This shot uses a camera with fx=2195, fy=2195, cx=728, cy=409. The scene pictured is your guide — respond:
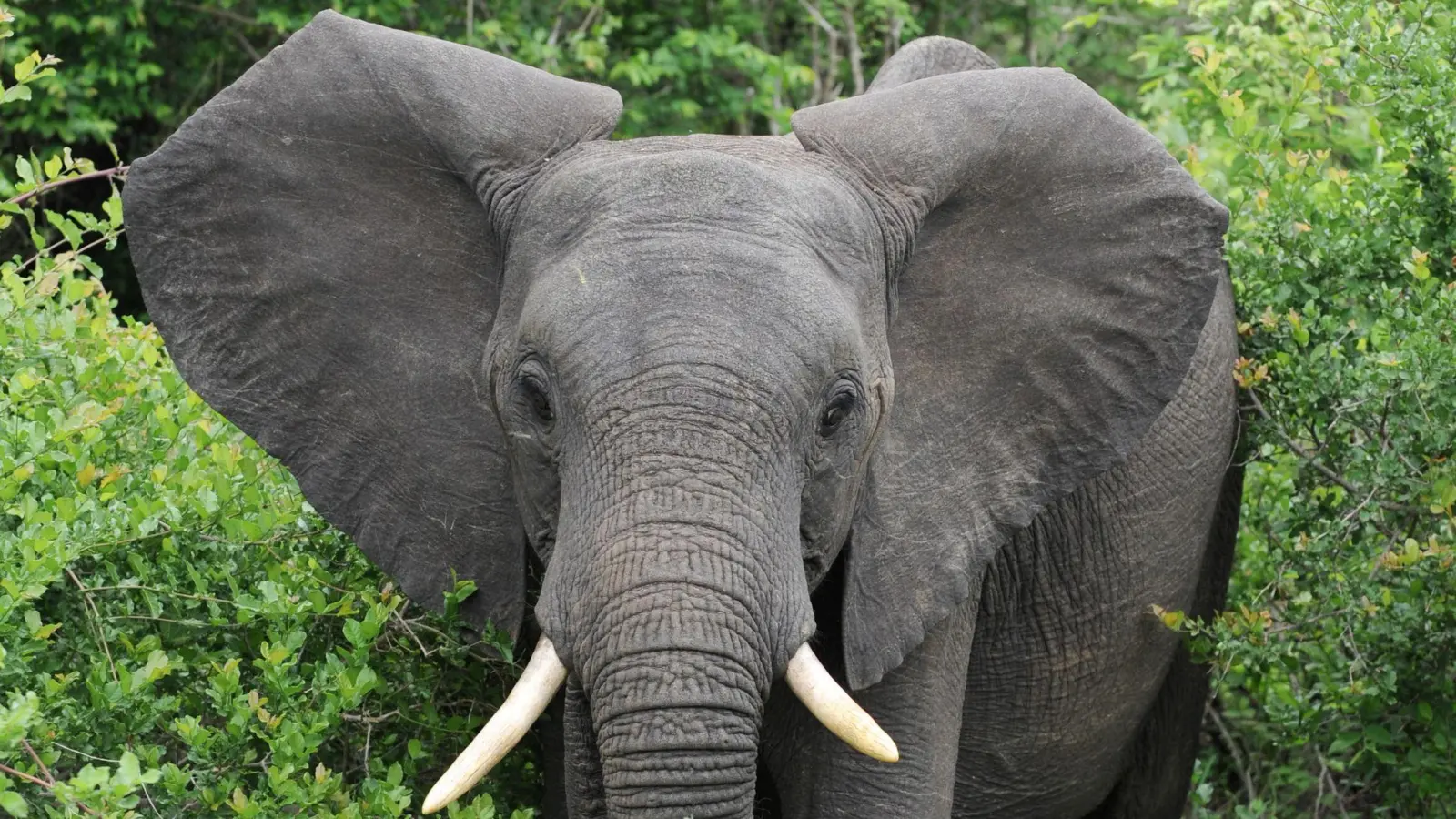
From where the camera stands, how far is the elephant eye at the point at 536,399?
3881mm

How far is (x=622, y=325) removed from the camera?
12.2 ft

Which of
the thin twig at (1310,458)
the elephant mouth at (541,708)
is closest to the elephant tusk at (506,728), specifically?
the elephant mouth at (541,708)

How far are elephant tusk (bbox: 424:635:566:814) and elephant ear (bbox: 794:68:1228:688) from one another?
806mm

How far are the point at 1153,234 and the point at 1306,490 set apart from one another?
4.74 ft

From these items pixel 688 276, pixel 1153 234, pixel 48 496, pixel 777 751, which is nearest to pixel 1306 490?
pixel 1153 234

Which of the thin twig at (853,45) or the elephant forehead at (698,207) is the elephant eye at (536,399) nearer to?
the elephant forehead at (698,207)

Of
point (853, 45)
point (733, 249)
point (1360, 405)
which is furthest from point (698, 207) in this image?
point (853, 45)

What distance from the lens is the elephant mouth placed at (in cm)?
367

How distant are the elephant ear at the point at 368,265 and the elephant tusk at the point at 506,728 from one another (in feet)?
1.76

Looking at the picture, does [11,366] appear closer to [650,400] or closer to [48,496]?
[48,496]

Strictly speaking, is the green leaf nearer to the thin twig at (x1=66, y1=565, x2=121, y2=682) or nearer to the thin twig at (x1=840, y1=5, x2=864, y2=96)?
the thin twig at (x1=66, y1=565, x2=121, y2=682)

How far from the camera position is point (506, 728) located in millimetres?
3715

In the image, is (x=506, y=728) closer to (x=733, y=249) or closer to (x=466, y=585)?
(x=466, y=585)

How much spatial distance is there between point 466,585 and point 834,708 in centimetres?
91
